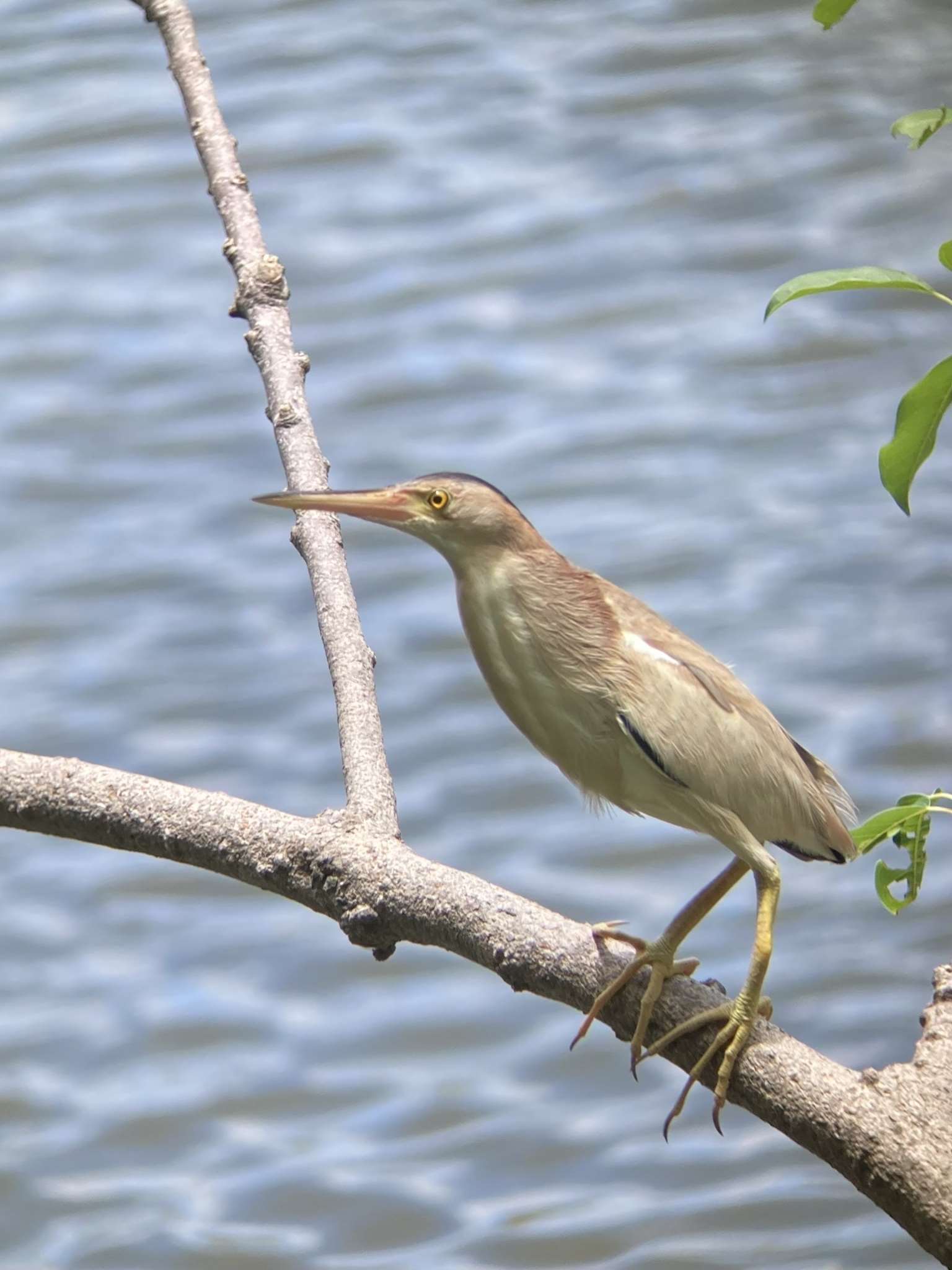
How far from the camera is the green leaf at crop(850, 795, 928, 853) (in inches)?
31.7

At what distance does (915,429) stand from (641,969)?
27cm

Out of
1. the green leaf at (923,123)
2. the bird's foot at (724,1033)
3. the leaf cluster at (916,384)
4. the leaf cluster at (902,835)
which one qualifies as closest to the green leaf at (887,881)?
the leaf cluster at (902,835)

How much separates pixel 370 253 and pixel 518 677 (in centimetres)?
216

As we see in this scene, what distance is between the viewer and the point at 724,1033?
2.38ft

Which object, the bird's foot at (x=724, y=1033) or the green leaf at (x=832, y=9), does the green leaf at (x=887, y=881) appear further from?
the green leaf at (x=832, y=9)

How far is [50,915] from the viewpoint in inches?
85.6

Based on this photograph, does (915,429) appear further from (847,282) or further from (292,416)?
(292,416)

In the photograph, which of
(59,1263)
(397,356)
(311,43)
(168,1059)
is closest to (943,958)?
(168,1059)

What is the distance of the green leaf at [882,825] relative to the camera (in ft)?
2.64

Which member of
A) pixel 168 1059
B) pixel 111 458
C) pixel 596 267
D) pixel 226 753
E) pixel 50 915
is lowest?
pixel 168 1059

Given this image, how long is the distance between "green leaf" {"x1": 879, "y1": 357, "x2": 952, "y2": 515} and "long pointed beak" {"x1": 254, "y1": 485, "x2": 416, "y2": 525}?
206 mm

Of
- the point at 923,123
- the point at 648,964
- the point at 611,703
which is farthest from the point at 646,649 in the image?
the point at 923,123

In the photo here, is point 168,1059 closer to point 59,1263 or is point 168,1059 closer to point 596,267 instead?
point 59,1263

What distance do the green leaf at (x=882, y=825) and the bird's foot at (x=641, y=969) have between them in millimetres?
124
